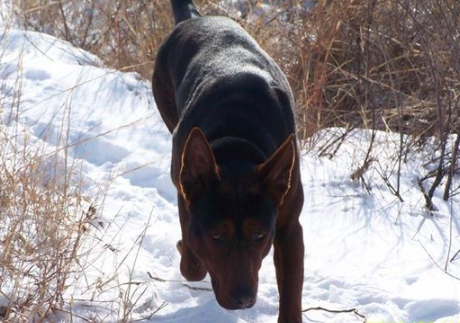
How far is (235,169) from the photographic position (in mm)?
4031

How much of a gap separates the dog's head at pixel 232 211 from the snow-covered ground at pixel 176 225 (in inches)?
17.9

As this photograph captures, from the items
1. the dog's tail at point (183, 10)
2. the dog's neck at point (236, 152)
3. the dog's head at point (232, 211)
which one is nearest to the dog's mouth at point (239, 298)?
the dog's head at point (232, 211)

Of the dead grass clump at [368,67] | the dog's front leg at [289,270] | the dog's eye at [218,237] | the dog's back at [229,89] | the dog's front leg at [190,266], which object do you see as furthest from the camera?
the dead grass clump at [368,67]

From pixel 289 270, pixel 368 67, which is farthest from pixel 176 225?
pixel 368 67

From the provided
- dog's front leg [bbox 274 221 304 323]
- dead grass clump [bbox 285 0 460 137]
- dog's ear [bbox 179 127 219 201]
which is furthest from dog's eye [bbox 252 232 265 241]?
dead grass clump [bbox 285 0 460 137]

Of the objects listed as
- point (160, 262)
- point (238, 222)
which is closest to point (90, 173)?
point (160, 262)

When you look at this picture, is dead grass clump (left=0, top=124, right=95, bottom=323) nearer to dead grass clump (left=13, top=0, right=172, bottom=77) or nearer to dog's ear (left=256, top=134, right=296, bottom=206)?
dog's ear (left=256, top=134, right=296, bottom=206)

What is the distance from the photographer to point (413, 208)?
5777mm

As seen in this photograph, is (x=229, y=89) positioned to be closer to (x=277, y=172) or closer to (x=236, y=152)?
(x=236, y=152)

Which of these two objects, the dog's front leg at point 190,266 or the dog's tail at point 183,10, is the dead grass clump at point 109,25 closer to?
the dog's tail at point 183,10

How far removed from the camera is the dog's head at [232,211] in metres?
3.81

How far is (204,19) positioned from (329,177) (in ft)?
4.44

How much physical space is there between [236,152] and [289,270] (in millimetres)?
572

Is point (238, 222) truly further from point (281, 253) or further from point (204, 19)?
point (204, 19)
